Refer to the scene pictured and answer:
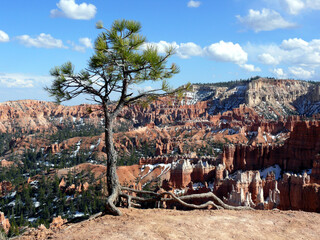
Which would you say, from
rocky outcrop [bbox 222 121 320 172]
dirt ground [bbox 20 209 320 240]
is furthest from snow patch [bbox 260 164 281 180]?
dirt ground [bbox 20 209 320 240]

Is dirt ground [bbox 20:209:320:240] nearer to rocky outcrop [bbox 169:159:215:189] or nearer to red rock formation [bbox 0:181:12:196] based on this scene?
rocky outcrop [bbox 169:159:215:189]

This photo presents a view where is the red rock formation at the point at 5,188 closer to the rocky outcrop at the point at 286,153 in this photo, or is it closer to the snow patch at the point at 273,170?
the rocky outcrop at the point at 286,153

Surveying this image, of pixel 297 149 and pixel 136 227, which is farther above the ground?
pixel 136 227

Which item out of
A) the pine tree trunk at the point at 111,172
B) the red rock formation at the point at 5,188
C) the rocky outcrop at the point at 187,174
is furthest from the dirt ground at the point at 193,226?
the red rock formation at the point at 5,188

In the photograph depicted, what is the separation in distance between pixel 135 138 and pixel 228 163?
72771 mm

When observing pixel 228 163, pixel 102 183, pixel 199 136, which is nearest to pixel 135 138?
pixel 199 136

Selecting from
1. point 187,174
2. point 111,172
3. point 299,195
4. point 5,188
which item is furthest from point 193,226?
point 5,188

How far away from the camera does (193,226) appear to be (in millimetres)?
8664

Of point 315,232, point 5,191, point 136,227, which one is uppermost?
point 136,227

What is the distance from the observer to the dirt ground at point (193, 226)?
7.94m

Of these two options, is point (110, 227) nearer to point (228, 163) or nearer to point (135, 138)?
point (228, 163)

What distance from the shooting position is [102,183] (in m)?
74.6

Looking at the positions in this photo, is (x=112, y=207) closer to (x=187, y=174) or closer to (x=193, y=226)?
(x=193, y=226)

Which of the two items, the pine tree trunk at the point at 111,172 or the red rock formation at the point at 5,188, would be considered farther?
the red rock formation at the point at 5,188
